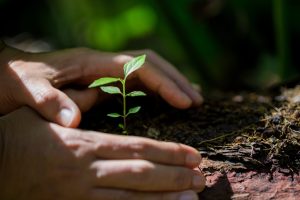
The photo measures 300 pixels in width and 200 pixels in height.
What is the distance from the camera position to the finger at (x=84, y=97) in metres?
1.58

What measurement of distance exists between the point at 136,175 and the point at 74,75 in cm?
52

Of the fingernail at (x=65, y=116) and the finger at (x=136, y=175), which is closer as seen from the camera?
the finger at (x=136, y=175)

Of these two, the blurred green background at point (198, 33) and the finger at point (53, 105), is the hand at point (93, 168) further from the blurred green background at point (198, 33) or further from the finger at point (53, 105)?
the blurred green background at point (198, 33)

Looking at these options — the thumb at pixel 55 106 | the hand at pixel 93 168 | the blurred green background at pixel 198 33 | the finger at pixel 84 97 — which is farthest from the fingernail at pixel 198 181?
the blurred green background at pixel 198 33

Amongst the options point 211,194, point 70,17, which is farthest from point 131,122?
point 70,17

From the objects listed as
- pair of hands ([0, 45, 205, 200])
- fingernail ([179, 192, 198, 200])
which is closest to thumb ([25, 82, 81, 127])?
pair of hands ([0, 45, 205, 200])

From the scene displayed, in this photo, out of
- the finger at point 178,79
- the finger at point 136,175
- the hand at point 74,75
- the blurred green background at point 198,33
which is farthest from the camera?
the blurred green background at point 198,33

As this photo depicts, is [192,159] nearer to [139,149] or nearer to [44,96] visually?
[139,149]

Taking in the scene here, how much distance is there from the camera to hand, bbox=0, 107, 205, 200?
1.23 metres

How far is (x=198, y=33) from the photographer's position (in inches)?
117

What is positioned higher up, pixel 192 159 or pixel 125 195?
pixel 192 159

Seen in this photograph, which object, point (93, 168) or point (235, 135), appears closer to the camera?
point (93, 168)

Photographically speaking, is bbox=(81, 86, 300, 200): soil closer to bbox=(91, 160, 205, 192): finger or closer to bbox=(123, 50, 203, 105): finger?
bbox=(123, 50, 203, 105): finger

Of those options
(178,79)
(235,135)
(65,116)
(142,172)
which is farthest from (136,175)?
(178,79)
